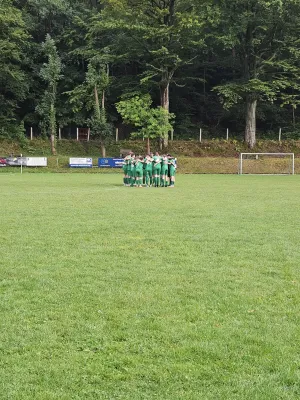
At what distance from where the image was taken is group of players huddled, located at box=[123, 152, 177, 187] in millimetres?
24734

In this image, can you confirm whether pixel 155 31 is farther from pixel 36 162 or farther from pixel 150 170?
pixel 150 170

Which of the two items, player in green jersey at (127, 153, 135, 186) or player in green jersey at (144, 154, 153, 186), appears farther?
player in green jersey at (144, 154, 153, 186)

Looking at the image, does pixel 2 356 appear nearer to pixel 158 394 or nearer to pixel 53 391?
pixel 53 391

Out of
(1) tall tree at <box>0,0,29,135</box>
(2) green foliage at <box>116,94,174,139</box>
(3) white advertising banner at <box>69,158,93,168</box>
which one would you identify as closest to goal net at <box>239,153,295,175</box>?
(2) green foliage at <box>116,94,174,139</box>

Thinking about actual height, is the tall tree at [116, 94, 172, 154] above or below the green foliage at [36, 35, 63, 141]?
below

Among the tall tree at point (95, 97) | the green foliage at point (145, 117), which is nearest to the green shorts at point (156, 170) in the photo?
the green foliage at point (145, 117)

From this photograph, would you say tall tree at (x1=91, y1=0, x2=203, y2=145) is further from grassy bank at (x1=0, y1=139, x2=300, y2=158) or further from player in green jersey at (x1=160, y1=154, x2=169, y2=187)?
player in green jersey at (x1=160, y1=154, x2=169, y2=187)

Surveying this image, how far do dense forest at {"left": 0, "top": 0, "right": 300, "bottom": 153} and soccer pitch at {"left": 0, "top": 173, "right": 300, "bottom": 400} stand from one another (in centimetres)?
3399

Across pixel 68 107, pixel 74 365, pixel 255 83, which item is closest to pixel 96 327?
pixel 74 365

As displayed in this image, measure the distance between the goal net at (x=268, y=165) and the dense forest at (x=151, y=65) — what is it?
4949 millimetres

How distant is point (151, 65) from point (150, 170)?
70.8 ft

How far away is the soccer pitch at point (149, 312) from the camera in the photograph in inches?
141

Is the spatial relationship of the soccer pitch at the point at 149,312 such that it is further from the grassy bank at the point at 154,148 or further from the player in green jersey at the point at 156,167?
the grassy bank at the point at 154,148

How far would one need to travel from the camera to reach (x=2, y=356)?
3953 millimetres
